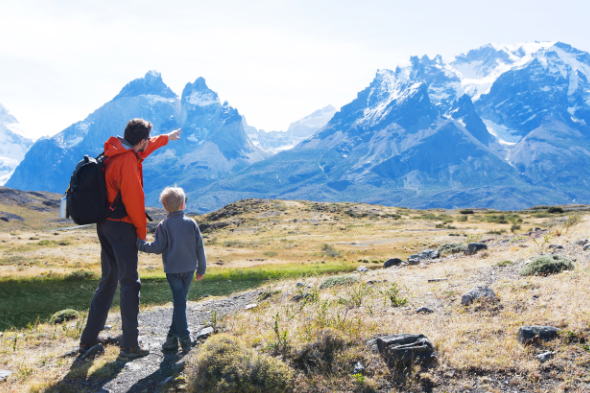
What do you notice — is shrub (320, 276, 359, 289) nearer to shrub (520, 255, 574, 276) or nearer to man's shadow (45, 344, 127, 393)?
shrub (520, 255, 574, 276)

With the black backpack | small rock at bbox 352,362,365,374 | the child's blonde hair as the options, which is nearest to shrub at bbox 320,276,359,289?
small rock at bbox 352,362,365,374

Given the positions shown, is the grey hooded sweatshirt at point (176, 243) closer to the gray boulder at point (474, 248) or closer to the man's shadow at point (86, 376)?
the man's shadow at point (86, 376)

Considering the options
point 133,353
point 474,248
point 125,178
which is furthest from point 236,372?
point 474,248

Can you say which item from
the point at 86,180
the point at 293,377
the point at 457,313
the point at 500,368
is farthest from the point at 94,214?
the point at 457,313

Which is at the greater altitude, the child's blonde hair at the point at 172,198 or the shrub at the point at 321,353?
the child's blonde hair at the point at 172,198

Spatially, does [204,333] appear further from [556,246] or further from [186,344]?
[556,246]

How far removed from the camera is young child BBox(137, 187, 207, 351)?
748 centimetres

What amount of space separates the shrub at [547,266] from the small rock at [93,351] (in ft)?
38.3

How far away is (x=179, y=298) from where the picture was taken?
766 centimetres

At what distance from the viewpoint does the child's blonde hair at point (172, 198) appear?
24.3 feet

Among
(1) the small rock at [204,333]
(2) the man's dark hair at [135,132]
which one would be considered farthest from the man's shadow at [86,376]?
(2) the man's dark hair at [135,132]

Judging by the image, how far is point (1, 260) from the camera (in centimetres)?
3775

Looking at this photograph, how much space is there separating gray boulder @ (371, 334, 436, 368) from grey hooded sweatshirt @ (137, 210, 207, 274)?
3.72 metres

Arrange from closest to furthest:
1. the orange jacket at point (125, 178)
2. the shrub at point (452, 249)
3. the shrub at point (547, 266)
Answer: the orange jacket at point (125, 178) < the shrub at point (547, 266) < the shrub at point (452, 249)
